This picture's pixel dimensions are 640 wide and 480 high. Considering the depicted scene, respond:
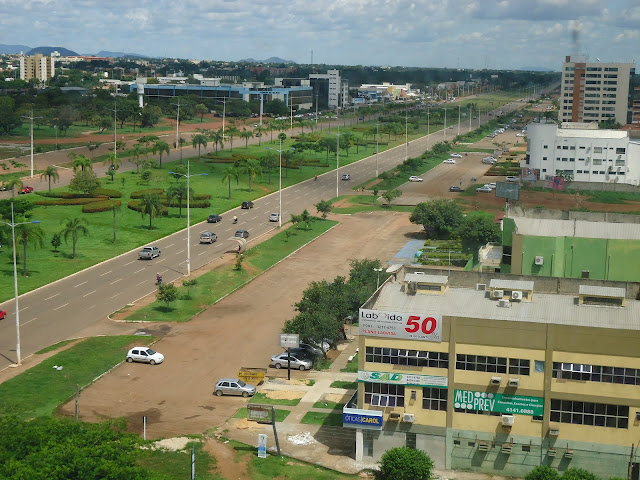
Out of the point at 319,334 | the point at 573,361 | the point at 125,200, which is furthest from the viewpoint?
the point at 125,200

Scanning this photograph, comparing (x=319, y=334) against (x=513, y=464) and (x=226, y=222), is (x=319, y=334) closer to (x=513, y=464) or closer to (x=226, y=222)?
(x=513, y=464)

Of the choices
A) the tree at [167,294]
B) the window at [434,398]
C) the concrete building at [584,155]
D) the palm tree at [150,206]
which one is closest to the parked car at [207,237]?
the palm tree at [150,206]

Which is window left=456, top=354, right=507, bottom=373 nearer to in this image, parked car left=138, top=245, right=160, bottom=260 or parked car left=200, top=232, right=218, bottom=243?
parked car left=138, top=245, right=160, bottom=260

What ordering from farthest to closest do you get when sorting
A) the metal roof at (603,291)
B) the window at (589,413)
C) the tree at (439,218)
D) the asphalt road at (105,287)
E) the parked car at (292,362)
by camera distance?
the tree at (439,218)
the asphalt road at (105,287)
the parked car at (292,362)
the metal roof at (603,291)
the window at (589,413)

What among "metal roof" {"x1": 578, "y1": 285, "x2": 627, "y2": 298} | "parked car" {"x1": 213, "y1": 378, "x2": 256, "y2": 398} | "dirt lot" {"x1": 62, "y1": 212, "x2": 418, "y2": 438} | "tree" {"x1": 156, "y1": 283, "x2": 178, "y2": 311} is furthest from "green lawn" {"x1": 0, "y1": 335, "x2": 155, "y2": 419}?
"metal roof" {"x1": 578, "y1": 285, "x2": 627, "y2": 298}

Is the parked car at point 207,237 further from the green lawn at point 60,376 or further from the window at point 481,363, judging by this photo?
the window at point 481,363

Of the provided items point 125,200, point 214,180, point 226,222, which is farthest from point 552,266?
point 214,180
